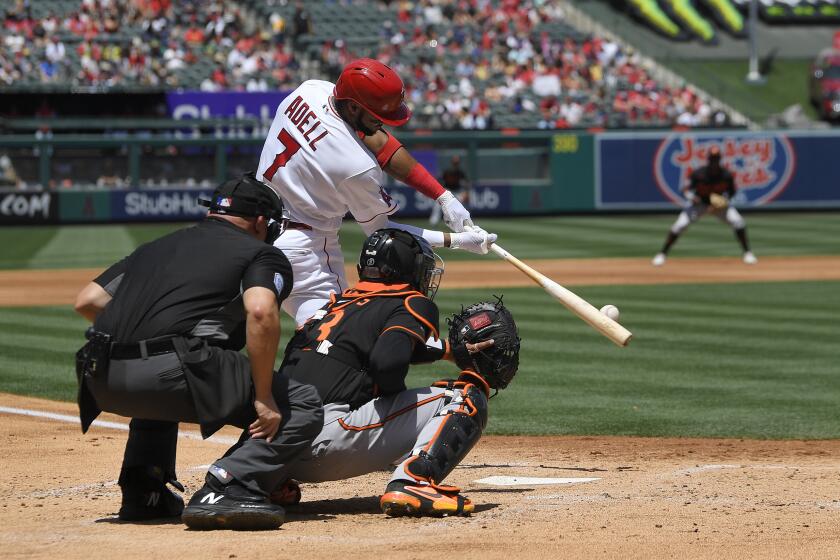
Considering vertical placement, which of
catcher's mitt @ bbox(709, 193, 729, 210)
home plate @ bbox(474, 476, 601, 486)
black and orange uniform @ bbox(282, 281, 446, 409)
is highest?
black and orange uniform @ bbox(282, 281, 446, 409)

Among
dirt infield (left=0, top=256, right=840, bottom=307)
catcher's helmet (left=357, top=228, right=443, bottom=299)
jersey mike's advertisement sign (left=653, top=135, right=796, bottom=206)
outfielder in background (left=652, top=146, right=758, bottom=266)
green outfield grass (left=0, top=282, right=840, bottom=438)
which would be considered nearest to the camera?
catcher's helmet (left=357, top=228, right=443, bottom=299)

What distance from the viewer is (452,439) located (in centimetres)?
554

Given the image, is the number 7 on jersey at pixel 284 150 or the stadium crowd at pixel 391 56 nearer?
the number 7 on jersey at pixel 284 150

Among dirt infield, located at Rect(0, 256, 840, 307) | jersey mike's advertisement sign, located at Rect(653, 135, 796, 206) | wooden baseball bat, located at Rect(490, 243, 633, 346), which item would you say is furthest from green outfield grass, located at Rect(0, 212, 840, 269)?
wooden baseball bat, located at Rect(490, 243, 633, 346)

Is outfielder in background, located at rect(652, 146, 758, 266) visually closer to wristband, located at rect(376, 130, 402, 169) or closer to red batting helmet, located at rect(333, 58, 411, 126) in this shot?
wristband, located at rect(376, 130, 402, 169)

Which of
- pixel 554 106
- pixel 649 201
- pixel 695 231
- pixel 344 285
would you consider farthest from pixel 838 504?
pixel 554 106

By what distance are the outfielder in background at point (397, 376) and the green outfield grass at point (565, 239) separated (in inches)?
657

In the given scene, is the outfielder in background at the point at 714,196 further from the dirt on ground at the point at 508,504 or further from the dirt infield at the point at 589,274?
the dirt on ground at the point at 508,504

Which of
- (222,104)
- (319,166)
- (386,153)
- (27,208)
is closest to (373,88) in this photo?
(386,153)

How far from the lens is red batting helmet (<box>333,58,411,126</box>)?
6.29 meters

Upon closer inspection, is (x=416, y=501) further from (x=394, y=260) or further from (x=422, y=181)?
(x=422, y=181)

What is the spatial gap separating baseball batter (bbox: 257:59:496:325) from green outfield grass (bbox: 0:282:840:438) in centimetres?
242

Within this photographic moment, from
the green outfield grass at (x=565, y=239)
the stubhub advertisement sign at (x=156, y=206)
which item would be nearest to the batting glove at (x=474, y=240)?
the green outfield grass at (x=565, y=239)

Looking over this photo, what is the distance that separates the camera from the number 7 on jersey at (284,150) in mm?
6523
